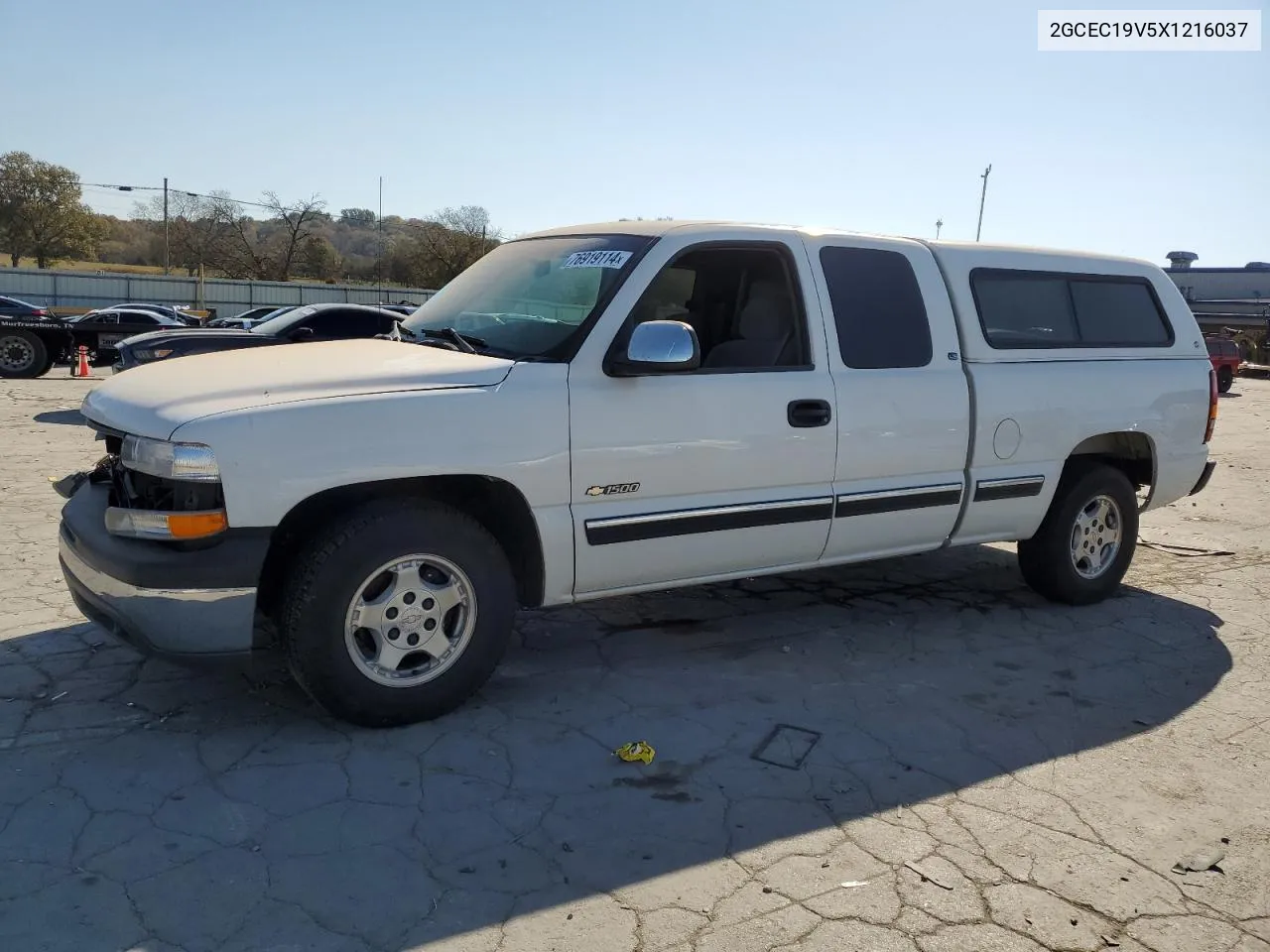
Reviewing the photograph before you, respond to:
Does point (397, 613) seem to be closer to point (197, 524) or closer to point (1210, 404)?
point (197, 524)

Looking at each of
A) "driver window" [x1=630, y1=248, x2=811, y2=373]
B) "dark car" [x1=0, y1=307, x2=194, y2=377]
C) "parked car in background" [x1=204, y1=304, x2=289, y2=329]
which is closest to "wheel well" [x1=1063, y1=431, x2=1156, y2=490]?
"driver window" [x1=630, y1=248, x2=811, y2=373]

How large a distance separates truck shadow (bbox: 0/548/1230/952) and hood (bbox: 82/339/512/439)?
1142mm

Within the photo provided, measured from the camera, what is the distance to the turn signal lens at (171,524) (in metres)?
3.39

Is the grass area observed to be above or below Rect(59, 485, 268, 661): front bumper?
above

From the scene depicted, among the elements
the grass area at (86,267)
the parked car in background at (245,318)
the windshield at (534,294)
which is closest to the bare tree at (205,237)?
A: the grass area at (86,267)

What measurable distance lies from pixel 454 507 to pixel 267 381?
2.66ft

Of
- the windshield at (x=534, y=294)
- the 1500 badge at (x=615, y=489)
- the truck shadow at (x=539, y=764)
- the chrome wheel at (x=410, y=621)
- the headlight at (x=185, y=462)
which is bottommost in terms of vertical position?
the truck shadow at (x=539, y=764)

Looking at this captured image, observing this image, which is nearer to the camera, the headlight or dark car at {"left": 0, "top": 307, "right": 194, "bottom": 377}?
the headlight

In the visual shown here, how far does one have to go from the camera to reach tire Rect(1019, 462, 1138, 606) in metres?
5.63

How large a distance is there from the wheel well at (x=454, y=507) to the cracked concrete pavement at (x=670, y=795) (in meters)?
0.54

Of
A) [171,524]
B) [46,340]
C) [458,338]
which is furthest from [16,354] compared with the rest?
[171,524]

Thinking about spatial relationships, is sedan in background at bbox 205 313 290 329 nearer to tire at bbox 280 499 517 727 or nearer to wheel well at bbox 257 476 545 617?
wheel well at bbox 257 476 545 617

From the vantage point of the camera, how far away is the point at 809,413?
450cm

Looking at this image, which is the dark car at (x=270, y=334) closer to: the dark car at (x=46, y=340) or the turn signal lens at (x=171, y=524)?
the dark car at (x=46, y=340)
